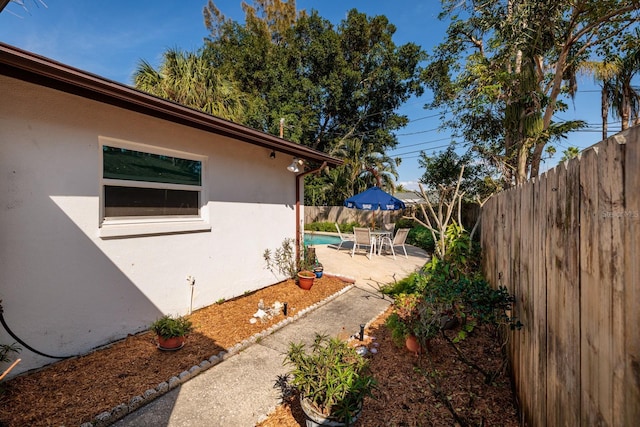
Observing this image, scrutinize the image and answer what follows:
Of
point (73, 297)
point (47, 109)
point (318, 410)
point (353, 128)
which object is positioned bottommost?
point (318, 410)

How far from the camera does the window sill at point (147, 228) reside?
3632 mm

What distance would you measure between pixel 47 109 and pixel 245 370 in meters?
3.69

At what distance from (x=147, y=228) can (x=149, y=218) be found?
26 centimetres

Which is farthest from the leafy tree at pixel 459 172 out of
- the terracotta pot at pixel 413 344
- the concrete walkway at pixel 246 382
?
the terracotta pot at pixel 413 344

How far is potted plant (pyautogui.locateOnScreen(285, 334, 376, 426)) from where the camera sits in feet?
7.10

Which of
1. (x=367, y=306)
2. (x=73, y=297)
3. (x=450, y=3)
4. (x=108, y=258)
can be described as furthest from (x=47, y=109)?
(x=450, y=3)

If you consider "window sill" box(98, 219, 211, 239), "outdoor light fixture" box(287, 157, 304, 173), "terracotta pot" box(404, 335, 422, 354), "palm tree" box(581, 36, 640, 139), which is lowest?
"terracotta pot" box(404, 335, 422, 354)

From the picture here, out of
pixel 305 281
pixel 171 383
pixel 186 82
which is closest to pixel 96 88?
pixel 171 383

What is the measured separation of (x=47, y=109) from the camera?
3148 millimetres

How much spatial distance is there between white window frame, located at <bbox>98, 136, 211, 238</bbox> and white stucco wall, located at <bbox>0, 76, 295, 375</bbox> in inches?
3.2

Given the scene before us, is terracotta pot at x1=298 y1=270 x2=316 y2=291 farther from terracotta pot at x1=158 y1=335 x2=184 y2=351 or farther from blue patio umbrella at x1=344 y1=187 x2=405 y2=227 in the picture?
blue patio umbrella at x1=344 y1=187 x2=405 y2=227

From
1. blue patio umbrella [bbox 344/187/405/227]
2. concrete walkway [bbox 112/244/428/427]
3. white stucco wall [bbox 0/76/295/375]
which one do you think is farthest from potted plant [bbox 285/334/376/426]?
blue patio umbrella [bbox 344/187/405/227]

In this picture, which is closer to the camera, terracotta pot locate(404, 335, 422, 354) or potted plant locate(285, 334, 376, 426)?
potted plant locate(285, 334, 376, 426)

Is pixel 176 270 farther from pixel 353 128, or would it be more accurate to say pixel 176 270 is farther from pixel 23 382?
pixel 353 128
